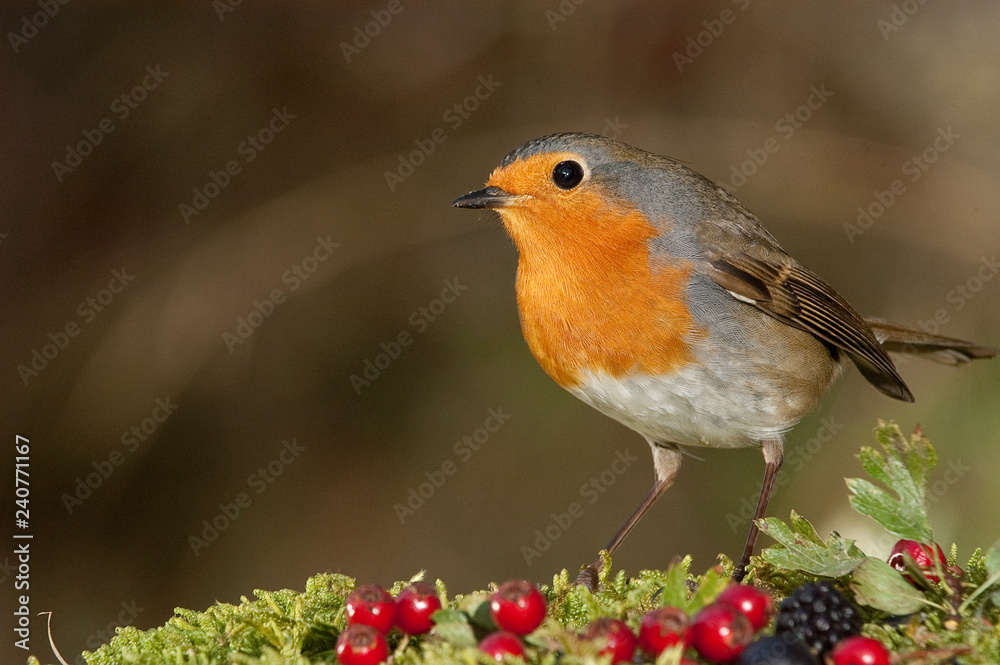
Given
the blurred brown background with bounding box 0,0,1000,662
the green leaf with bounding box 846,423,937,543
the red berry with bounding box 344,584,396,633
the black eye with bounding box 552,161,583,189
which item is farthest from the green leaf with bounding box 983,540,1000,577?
the blurred brown background with bounding box 0,0,1000,662

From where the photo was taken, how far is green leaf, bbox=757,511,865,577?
1836 mm

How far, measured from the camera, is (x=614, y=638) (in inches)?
61.7

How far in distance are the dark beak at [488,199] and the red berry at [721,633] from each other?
1.80 m

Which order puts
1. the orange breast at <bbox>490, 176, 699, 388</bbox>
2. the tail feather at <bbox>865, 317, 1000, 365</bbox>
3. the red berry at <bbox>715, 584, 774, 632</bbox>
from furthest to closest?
1. the tail feather at <bbox>865, 317, 1000, 365</bbox>
2. the orange breast at <bbox>490, 176, 699, 388</bbox>
3. the red berry at <bbox>715, 584, 774, 632</bbox>

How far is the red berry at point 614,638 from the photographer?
1.56 metres

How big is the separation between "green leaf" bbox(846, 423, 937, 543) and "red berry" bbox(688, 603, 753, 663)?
47 cm

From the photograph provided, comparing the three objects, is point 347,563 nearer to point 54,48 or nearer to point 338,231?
point 338,231

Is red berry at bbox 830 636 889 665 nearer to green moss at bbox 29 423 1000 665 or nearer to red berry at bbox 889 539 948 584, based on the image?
green moss at bbox 29 423 1000 665

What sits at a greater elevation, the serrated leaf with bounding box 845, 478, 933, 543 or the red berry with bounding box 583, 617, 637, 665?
the serrated leaf with bounding box 845, 478, 933, 543

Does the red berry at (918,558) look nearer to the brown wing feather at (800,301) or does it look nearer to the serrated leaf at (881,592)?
the serrated leaf at (881,592)

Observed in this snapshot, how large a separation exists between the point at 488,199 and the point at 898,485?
5.43ft

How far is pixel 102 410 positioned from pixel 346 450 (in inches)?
58.0

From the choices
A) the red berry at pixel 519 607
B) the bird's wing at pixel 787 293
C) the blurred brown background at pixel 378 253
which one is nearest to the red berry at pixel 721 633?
the red berry at pixel 519 607

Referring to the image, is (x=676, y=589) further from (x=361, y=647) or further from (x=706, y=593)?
(x=361, y=647)
